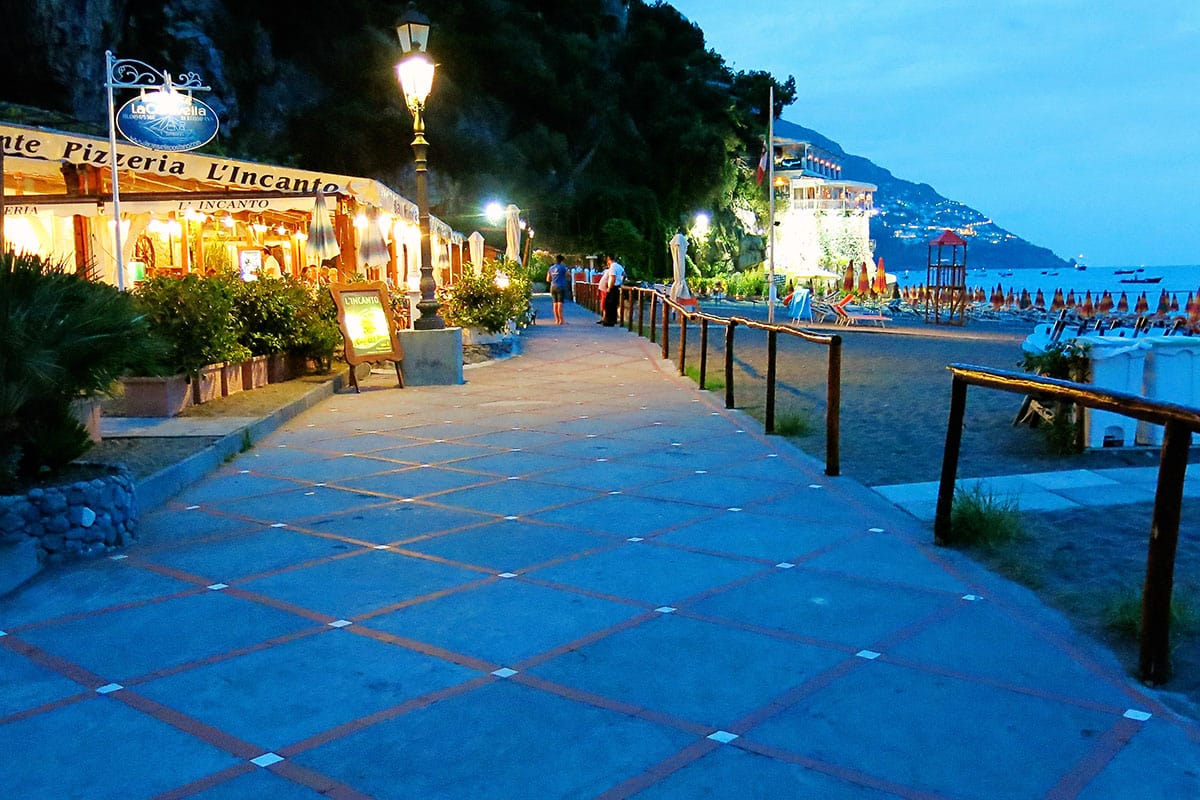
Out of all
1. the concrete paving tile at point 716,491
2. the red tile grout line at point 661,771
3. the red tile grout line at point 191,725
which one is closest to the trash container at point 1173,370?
the concrete paving tile at point 716,491

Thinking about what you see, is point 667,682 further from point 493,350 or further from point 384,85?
point 384,85

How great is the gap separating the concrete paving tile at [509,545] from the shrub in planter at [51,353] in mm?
1759

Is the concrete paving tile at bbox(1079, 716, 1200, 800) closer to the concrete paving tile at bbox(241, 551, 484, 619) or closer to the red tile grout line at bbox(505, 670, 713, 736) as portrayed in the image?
the red tile grout line at bbox(505, 670, 713, 736)

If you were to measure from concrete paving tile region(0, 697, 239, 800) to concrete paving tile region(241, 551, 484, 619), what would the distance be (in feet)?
3.47

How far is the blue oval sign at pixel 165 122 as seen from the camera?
1036 centimetres

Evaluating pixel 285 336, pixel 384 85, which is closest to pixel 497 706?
pixel 285 336

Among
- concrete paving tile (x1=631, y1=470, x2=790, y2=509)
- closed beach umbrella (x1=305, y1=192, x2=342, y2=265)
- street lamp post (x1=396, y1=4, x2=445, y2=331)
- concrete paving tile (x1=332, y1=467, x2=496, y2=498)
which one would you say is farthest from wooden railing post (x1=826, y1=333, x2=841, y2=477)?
closed beach umbrella (x1=305, y1=192, x2=342, y2=265)

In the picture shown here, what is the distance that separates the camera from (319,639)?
3.71 m

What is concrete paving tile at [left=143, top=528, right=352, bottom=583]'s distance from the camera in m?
4.63

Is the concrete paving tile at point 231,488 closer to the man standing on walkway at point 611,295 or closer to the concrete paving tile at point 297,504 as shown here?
the concrete paving tile at point 297,504

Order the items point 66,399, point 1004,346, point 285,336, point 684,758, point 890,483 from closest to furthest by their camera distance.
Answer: point 684,758 → point 66,399 → point 890,483 → point 285,336 → point 1004,346

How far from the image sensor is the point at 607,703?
313 centimetres

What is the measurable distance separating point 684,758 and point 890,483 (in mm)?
4161

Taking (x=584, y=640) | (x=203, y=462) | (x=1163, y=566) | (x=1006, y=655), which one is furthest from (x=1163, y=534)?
(x=203, y=462)
